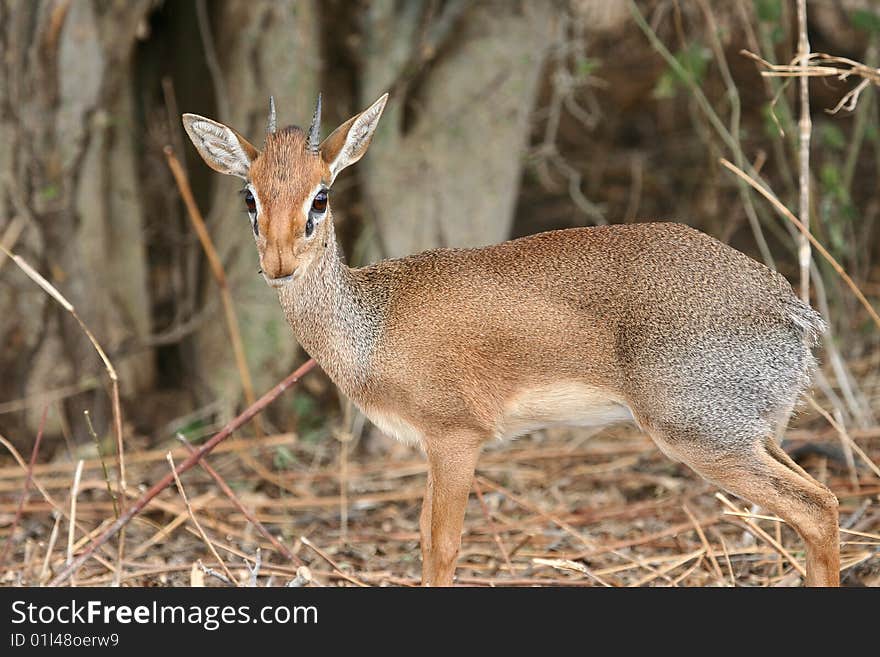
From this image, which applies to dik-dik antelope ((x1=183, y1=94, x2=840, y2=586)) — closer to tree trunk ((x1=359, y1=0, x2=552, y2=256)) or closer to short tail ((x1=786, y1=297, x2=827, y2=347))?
short tail ((x1=786, y1=297, x2=827, y2=347))

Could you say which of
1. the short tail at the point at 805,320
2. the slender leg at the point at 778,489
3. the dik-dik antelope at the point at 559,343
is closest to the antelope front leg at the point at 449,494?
the dik-dik antelope at the point at 559,343

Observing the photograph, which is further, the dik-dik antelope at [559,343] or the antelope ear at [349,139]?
the dik-dik antelope at [559,343]

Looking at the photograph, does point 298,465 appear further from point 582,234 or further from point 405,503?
point 582,234

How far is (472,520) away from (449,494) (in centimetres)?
187

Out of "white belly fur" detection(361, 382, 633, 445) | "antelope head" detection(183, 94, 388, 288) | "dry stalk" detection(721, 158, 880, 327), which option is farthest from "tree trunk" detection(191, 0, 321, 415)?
"dry stalk" detection(721, 158, 880, 327)

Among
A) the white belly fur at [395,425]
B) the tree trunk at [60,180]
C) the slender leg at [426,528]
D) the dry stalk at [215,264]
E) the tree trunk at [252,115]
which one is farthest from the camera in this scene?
the tree trunk at [252,115]

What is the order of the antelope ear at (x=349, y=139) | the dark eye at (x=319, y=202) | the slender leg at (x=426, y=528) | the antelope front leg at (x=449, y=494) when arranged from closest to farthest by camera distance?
the dark eye at (x=319, y=202), the antelope ear at (x=349, y=139), the antelope front leg at (x=449, y=494), the slender leg at (x=426, y=528)

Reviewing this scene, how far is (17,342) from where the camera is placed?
772cm

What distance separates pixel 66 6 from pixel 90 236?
4.88 feet

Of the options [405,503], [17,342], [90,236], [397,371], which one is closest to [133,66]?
[90,236]

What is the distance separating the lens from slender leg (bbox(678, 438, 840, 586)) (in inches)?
186

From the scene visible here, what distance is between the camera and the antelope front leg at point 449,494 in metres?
4.97

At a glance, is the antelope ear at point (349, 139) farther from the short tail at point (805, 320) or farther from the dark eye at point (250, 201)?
the short tail at point (805, 320)

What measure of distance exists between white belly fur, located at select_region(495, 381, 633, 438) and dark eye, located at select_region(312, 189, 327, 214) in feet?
3.55
